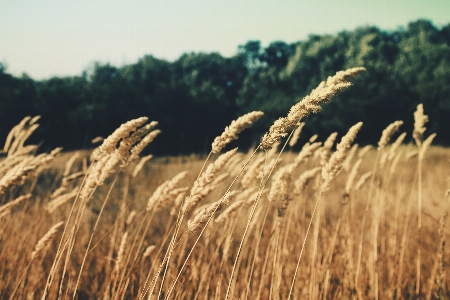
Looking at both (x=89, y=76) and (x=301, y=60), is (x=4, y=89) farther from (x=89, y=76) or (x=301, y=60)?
(x=301, y=60)

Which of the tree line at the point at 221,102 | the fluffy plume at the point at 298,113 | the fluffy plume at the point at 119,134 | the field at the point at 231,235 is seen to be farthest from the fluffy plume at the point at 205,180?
the tree line at the point at 221,102

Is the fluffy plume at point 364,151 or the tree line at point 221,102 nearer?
the fluffy plume at point 364,151

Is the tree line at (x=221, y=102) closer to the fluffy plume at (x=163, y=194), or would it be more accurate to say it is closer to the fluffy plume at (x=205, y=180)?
the fluffy plume at (x=163, y=194)

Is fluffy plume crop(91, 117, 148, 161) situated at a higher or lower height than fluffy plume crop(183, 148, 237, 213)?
higher

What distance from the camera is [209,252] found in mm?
3469

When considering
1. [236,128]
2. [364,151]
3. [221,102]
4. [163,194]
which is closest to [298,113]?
[236,128]

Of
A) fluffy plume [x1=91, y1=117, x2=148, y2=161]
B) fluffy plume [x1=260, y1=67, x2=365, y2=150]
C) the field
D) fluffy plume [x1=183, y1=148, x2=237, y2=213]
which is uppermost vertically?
fluffy plume [x1=260, y1=67, x2=365, y2=150]

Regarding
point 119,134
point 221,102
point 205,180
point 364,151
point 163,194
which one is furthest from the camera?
Result: point 221,102

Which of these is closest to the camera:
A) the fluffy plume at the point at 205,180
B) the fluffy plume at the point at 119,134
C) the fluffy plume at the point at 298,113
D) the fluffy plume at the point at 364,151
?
the fluffy plume at the point at 298,113

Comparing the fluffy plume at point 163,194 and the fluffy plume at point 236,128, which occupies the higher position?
the fluffy plume at point 236,128

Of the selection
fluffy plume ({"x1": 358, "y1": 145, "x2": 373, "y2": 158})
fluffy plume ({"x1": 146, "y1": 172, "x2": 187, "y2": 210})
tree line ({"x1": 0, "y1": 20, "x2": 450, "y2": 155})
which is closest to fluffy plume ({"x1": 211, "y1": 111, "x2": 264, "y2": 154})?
fluffy plume ({"x1": 146, "y1": 172, "x2": 187, "y2": 210})

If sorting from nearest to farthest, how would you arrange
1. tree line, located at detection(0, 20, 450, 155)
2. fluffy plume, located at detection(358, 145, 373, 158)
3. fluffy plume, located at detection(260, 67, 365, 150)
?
fluffy plume, located at detection(260, 67, 365, 150)
fluffy plume, located at detection(358, 145, 373, 158)
tree line, located at detection(0, 20, 450, 155)

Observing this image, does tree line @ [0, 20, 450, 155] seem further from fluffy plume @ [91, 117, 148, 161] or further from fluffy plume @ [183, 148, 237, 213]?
fluffy plume @ [183, 148, 237, 213]

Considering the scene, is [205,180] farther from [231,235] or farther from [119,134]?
[231,235]
